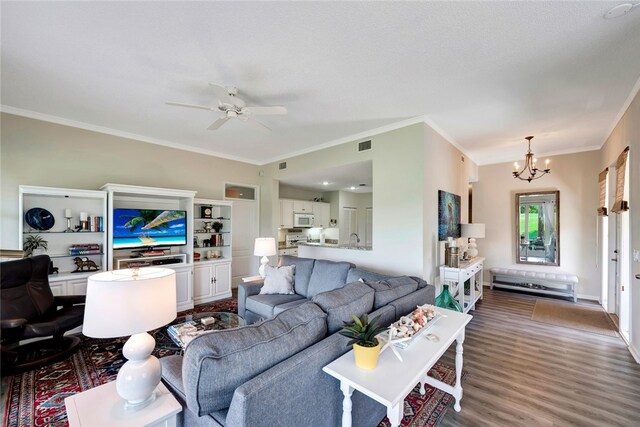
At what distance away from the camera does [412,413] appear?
6.80 feet

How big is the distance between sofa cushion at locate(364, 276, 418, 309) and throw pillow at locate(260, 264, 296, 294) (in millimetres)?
1590

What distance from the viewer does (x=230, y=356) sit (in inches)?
47.5

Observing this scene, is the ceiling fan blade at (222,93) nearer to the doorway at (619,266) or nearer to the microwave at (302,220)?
the microwave at (302,220)

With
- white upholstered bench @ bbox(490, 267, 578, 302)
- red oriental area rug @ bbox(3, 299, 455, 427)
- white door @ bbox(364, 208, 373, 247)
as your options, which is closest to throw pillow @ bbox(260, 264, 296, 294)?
red oriental area rug @ bbox(3, 299, 455, 427)

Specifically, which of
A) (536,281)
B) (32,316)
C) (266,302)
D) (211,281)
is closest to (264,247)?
(266,302)

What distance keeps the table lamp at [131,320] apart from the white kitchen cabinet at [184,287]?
10.8 ft

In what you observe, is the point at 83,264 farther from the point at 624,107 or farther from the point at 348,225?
the point at 624,107

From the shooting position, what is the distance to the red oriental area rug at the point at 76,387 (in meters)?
2.02

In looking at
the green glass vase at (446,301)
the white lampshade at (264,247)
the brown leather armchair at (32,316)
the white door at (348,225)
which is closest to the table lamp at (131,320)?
the brown leather armchair at (32,316)

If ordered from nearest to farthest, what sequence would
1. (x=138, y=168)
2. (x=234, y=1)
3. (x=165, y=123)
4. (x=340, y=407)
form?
(x=340, y=407)
(x=234, y=1)
(x=165, y=123)
(x=138, y=168)

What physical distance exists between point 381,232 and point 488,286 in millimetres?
3852

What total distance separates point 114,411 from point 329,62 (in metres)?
2.74

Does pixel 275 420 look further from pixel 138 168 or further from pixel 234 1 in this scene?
pixel 138 168

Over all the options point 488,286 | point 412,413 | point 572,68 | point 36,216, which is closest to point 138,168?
point 36,216
